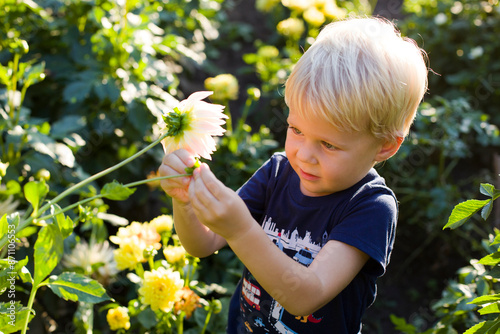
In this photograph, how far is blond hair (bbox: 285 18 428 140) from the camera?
40.3 inches

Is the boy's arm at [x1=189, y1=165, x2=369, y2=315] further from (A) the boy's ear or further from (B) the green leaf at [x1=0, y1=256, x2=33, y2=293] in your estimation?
(B) the green leaf at [x1=0, y1=256, x2=33, y2=293]

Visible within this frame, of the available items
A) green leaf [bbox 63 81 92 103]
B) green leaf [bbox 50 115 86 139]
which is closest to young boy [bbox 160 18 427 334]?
green leaf [bbox 50 115 86 139]

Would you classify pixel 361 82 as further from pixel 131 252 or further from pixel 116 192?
pixel 131 252

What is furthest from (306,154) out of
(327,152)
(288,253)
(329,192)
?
(288,253)

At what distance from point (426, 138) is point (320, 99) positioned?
177 cm

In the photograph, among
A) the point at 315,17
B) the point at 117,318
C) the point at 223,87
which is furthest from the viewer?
the point at 315,17

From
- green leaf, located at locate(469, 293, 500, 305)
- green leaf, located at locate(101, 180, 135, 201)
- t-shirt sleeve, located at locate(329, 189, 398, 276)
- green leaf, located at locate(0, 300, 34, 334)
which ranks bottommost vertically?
green leaf, located at locate(0, 300, 34, 334)

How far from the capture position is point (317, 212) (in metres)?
1.21

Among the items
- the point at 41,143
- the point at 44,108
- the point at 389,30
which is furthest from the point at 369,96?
the point at 44,108

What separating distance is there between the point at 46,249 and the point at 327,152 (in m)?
0.68

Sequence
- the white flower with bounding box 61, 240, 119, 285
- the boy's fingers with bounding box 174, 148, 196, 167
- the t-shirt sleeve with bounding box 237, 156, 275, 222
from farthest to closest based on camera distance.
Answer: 1. the white flower with bounding box 61, 240, 119, 285
2. the t-shirt sleeve with bounding box 237, 156, 275, 222
3. the boy's fingers with bounding box 174, 148, 196, 167

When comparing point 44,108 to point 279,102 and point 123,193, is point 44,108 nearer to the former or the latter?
point 279,102

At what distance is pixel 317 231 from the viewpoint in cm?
120

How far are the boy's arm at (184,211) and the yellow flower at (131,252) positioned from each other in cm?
25
